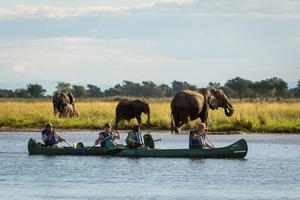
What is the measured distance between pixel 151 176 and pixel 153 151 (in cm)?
407

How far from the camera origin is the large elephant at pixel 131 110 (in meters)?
43.0

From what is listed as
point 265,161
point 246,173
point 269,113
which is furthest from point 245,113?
point 246,173

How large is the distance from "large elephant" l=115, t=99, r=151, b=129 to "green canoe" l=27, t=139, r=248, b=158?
11.5 meters

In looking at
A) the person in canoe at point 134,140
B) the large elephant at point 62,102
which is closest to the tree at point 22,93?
the large elephant at point 62,102

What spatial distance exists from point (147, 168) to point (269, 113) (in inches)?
703

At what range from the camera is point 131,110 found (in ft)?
142

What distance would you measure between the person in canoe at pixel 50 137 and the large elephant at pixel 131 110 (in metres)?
11.4

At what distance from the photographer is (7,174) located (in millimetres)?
26406

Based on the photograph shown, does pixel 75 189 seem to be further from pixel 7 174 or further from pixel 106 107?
pixel 106 107

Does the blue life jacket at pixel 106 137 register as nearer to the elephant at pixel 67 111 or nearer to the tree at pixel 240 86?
the elephant at pixel 67 111

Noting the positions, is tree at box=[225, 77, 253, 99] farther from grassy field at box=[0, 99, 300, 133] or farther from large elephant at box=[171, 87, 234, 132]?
large elephant at box=[171, 87, 234, 132]

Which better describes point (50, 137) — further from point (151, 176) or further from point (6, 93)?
point (6, 93)

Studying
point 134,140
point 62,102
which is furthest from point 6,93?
point 134,140

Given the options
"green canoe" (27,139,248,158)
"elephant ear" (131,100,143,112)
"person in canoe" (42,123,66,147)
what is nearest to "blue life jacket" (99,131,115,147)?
"green canoe" (27,139,248,158)
